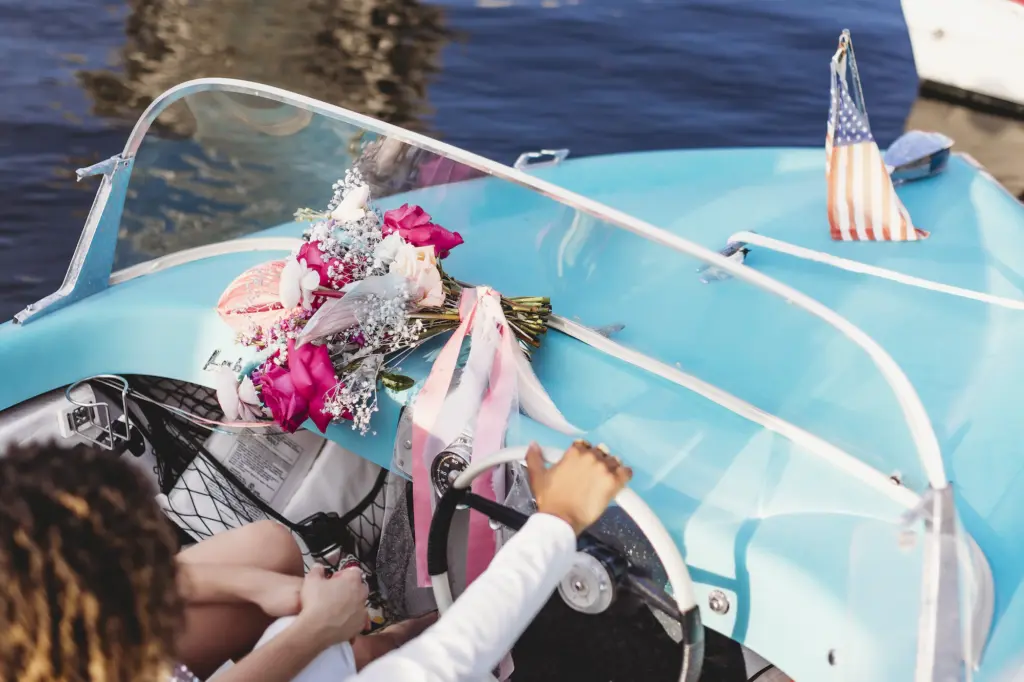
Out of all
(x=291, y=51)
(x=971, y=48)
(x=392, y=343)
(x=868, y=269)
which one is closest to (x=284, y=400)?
(x=392, y=343)

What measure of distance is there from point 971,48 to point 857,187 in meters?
6.24

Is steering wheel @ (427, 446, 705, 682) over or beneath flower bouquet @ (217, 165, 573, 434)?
beneath

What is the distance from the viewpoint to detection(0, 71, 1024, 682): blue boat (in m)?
1.57

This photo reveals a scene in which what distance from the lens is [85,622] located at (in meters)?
1.01

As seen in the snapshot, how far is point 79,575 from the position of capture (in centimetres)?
101

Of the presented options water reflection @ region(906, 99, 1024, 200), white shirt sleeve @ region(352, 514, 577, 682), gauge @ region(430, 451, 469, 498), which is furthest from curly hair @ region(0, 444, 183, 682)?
water reflection @ region(906, 99, 1024, 200)

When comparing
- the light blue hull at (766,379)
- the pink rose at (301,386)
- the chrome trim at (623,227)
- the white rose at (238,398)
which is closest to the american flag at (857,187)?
the light blue hull at (766,379)

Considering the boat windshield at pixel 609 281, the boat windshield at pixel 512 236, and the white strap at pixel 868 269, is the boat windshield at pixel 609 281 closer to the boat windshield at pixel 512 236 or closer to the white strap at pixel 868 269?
the boat windshield at pixel 512 236

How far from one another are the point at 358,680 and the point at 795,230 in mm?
2256

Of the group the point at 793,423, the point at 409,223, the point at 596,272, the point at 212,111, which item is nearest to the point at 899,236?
the point at 596,272

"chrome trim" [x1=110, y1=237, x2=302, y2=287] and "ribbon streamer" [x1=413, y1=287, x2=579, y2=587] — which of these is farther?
"chrome trim" [x1=110, y1=237, x2=302, y2=287]

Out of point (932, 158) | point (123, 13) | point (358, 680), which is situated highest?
point (932, 158)

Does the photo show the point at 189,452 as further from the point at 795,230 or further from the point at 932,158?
the point at 932,158

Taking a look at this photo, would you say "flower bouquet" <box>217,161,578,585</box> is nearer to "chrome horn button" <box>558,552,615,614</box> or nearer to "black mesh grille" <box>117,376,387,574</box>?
"chrome horn button" <box>558,552,615,614</box>
